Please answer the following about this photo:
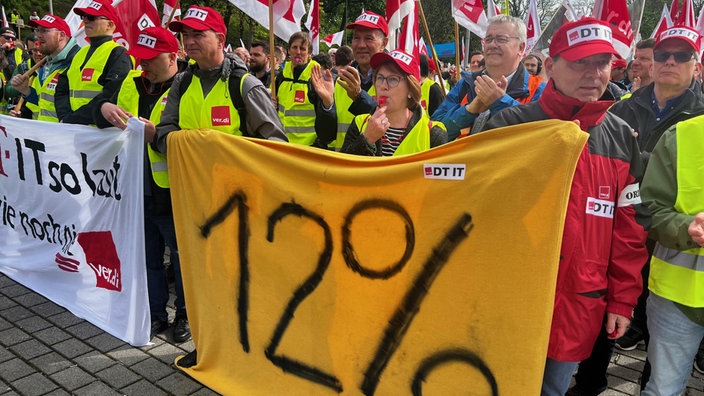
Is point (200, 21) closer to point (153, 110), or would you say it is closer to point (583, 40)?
point (153, 110)

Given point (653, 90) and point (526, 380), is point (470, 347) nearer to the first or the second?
point (526, 380)

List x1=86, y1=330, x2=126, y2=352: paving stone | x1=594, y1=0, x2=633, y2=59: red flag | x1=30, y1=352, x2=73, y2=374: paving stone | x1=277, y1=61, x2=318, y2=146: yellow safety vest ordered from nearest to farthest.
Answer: x1=30, y1=352, x2=73, y2=374: paving stone → x1=86, y1=330, x2=126, y2=352: paving stone → x1=277, y1=61, x2=318, y2=146: yellow safety vest → x1=594, y1=0, x2=633, y2=59: red flag

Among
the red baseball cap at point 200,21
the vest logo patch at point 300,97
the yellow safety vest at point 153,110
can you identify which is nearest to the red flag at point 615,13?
the vest logo patch at point 300,97

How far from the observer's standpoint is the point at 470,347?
2092mm

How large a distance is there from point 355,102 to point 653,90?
2026 mm

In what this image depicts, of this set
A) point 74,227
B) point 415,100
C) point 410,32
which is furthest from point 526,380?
point 410,32

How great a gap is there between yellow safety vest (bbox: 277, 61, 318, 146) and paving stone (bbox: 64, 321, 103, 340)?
89.4 inches

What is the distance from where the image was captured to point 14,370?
329 cm

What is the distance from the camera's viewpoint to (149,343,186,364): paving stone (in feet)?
11.4

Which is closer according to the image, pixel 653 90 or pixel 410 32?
pixel 653 90

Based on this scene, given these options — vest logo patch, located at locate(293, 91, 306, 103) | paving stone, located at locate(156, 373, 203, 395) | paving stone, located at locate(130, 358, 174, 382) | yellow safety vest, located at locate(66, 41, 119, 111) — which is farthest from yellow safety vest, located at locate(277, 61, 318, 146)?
paving stone, located at locate(156, 373, 203, 395)

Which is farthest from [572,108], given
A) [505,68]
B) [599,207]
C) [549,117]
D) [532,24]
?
[532,24]

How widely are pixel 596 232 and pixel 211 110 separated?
230 cm

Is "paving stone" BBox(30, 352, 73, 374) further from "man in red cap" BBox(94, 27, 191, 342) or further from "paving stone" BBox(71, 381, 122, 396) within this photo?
"man in red cap" BBox(94, 27, 191, 342)
